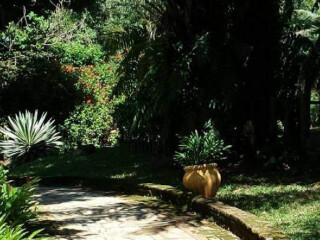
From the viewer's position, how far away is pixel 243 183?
9133 mm

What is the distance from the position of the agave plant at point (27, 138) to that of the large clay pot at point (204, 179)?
8.75 m

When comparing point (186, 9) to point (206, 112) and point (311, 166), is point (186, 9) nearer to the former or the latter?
point (206, 112)

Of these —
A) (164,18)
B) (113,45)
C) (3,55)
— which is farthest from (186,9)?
(3,55)

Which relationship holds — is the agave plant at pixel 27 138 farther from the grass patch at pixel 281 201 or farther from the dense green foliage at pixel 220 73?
the grass patch at pixel 281 201

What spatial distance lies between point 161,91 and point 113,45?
183cm

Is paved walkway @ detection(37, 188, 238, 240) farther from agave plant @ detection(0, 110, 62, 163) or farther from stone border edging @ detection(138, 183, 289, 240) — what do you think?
agave plant @ detection(0, 110, 62, 163)

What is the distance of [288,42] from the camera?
11148 mm

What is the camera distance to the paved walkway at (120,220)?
588 cm

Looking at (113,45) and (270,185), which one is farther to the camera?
(113,45)

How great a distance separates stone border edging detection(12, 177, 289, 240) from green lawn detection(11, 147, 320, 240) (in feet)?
1.65

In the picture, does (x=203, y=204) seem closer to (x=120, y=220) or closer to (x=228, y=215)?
(x=228, y=215)

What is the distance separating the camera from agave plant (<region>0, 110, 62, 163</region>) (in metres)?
15.1

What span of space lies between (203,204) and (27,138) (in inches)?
386

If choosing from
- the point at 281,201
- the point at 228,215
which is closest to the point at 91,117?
the point at 281,201
